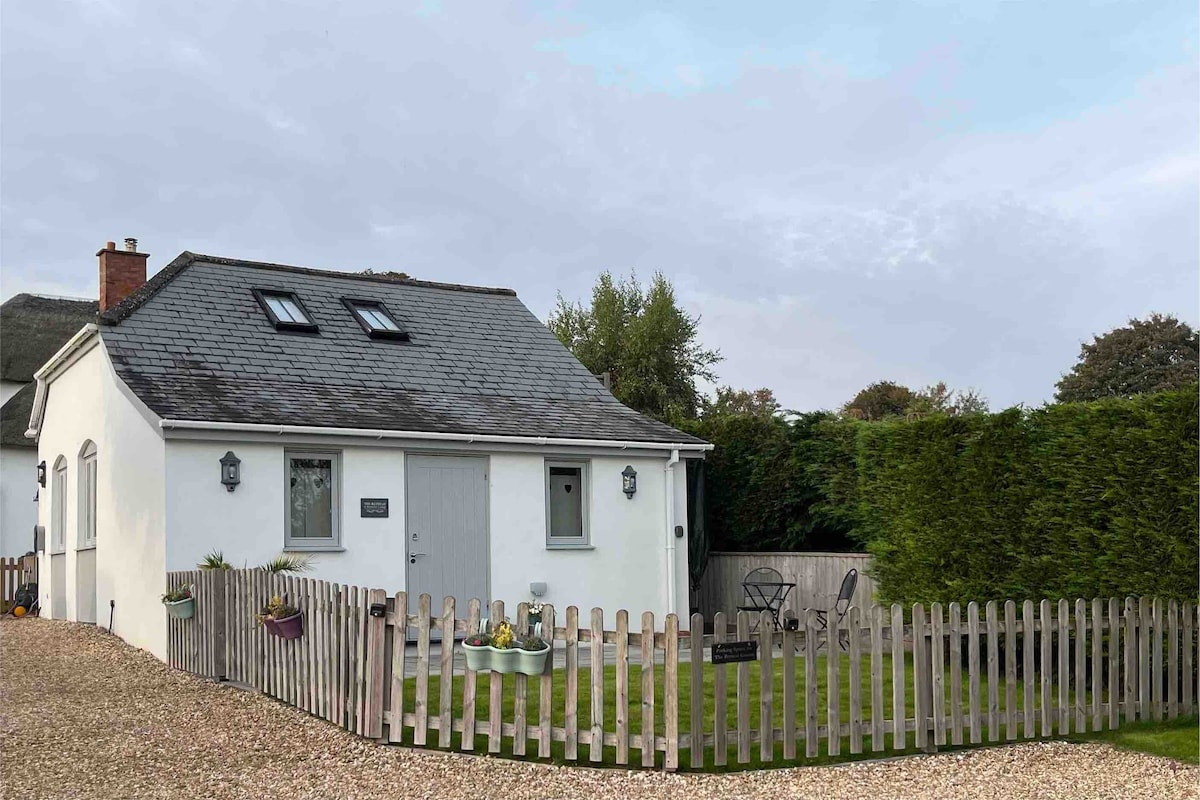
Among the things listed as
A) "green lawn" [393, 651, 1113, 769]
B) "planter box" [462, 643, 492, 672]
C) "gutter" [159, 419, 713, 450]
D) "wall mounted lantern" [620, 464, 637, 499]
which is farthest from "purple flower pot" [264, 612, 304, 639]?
"wall mounted lantern" [620, 464, 637, 499]

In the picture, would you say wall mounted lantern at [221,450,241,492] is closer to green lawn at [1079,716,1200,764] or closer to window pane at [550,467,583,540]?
window pane at [550,467,583,540]

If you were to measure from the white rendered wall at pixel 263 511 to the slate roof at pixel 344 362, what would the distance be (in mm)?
486

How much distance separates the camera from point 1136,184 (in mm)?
12266

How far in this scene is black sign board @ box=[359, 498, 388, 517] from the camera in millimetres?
14898

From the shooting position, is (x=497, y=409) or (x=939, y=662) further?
(x=497, y=409)

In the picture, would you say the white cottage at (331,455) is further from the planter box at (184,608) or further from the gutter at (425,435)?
the planter box at (184,608)

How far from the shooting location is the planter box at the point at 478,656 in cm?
812

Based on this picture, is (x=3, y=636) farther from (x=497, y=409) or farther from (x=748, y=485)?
A: (x=748, y=485)

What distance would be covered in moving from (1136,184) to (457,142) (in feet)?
32.5

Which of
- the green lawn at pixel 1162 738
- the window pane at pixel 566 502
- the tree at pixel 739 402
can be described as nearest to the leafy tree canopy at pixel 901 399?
the tree at pixel 739 402

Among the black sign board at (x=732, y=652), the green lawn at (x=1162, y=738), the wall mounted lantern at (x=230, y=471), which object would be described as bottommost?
the green lawn at (x=1162, y=738)

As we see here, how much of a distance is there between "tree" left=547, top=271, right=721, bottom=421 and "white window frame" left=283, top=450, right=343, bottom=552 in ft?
86.2

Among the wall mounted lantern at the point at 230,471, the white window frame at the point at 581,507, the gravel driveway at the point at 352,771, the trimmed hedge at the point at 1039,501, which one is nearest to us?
the gravel driveway at the point at 352,771

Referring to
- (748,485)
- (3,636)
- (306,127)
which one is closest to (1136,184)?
(748,485)
